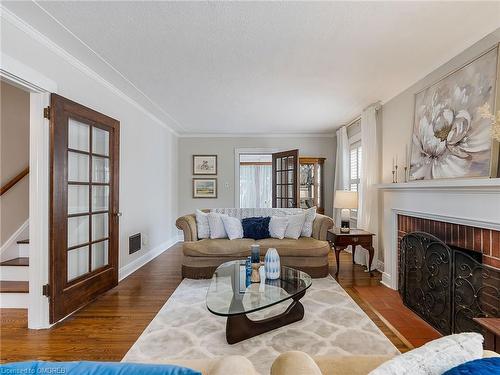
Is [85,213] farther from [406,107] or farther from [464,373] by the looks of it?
[406,107]

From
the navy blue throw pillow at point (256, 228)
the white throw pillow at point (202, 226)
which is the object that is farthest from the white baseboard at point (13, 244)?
the navy blue throw pillow at point (256, 228)

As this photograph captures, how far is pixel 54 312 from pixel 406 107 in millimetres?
4346

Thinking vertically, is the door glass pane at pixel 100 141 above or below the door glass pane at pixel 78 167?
above

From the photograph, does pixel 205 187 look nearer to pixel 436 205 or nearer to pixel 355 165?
pixel 355 165

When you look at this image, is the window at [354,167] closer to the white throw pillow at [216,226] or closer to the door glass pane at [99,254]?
the white throw pillow at [216,226]

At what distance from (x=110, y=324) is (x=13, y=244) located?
1.87m

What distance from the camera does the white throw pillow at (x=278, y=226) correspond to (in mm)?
4112

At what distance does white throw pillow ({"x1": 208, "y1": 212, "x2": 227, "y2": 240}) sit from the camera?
4.15m

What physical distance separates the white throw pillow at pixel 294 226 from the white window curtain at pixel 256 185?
14.1 ft

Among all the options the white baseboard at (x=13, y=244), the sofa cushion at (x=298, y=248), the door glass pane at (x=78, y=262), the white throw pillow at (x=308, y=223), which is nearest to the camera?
the door glass pane at (x=78, y=262)

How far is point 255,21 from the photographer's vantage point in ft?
7.09

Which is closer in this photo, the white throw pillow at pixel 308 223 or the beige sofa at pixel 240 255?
the beige sofa at pixel 240 255

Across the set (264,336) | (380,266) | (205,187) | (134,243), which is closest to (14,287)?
(134,243)

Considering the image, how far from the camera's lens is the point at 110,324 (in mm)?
2562
